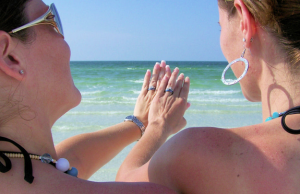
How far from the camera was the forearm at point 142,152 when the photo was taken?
1.56 metres

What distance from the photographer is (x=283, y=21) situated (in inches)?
45.4

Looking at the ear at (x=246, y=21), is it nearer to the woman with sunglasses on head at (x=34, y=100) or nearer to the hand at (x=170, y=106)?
the woman with sunglasses on head at (x=34, y=100)

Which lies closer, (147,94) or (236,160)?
(236,160)

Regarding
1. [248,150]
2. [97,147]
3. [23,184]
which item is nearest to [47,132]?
[23,184]

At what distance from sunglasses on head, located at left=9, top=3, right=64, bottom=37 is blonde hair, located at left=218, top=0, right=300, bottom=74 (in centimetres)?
97

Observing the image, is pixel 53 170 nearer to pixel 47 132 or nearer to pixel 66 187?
pixel 66 187

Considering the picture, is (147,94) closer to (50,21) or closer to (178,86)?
(178,86)

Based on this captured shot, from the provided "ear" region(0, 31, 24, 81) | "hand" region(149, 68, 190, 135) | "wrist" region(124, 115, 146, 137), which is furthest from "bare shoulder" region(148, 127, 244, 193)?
"wrist" region(124, 115, 146, 137)

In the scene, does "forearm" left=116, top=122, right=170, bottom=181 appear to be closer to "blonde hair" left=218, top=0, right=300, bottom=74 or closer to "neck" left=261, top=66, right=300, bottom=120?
"neck" left=261, top=66, right=300, bottom=120

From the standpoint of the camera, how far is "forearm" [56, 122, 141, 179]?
181 cm

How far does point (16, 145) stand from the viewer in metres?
1.02

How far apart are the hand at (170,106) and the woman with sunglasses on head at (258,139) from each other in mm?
857

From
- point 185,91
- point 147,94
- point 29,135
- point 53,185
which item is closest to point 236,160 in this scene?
point 53,185

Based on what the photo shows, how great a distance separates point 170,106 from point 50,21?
4.24 feet
